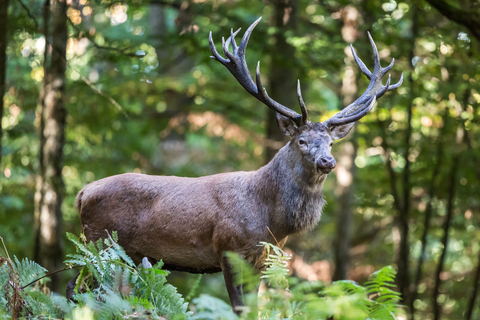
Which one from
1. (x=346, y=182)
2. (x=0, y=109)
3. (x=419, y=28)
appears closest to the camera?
(x=0, y=109)

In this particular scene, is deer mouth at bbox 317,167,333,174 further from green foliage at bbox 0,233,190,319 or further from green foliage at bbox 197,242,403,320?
green foliage at bbox 0,233,190,319

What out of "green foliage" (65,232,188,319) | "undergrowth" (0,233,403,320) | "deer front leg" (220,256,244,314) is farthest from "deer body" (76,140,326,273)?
"green foliage" (65,232,188,319)

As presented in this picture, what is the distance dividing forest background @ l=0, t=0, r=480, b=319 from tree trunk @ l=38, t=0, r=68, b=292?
0.02 meters

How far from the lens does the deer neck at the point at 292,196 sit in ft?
13.0

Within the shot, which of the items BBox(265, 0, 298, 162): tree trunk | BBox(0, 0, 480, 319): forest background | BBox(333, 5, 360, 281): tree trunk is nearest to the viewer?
BBox(0, 0, 480, 319): forest background

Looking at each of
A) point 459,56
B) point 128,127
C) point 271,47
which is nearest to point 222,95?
point 128,127

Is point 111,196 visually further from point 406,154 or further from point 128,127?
point 128,127

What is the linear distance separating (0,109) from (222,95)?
6773 millimetres

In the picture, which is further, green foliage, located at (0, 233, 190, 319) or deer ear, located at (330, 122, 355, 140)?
deer ear, located at (330, 122, 355, 140)

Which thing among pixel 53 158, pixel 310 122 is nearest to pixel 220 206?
pixel 310 122

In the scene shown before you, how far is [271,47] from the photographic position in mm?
8094

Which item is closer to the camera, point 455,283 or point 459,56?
point 459,56

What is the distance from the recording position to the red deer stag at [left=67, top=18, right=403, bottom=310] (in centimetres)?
390

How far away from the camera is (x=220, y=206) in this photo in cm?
399
